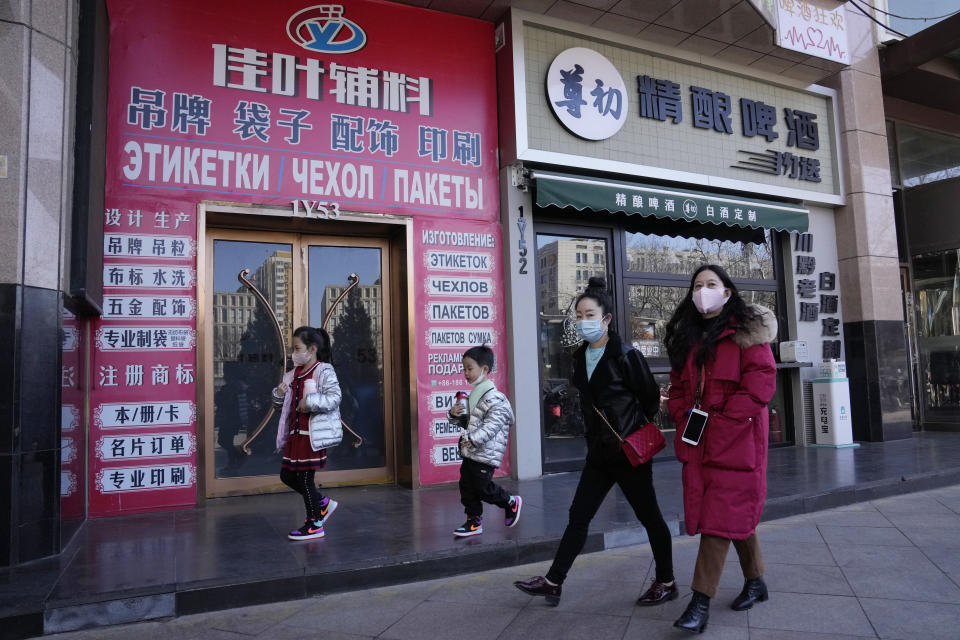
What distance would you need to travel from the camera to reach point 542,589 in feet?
11.8

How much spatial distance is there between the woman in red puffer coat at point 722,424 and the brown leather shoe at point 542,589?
71cm

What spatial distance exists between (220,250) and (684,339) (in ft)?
16.0

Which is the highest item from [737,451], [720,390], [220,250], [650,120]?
[650,120]

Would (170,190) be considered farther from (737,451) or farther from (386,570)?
(737,451)

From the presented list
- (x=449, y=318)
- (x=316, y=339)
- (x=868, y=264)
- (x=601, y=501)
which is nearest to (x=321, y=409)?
(x=316, y=339)

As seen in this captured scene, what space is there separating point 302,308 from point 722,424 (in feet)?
15.6

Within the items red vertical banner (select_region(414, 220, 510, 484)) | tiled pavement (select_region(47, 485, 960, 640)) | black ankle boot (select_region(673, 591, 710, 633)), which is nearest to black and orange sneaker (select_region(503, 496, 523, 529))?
tiled pavement (select_region(47, 485, 960, 640))

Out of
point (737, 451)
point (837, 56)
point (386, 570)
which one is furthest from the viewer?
point (837, 56)

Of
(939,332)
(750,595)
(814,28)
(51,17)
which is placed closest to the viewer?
(750,595)

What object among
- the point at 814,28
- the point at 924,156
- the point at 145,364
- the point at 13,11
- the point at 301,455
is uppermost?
the point at 814,28

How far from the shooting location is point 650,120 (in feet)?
27.2

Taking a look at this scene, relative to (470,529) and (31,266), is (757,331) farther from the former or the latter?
(31,266)

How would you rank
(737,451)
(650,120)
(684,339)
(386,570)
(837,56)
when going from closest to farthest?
(737,451)
(684,339)
(386,570)
(650,120)
(837,56)

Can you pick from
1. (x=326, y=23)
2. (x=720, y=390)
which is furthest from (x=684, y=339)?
(x=326, y=23)
